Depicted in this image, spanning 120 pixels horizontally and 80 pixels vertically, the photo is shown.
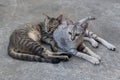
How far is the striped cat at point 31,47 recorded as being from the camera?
2.18 m

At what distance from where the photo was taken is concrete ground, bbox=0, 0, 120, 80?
207 cm

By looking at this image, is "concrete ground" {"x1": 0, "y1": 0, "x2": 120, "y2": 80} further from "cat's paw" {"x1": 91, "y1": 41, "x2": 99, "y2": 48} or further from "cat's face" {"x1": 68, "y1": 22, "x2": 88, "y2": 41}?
"cat's face" {"x1": 68, "y1": 22, "x2": 88, "y2": 41}

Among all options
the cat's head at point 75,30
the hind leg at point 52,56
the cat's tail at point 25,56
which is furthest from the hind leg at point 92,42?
the cat's tail at point 25,56

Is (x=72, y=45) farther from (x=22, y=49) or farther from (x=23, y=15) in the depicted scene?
(x=23, y=15)

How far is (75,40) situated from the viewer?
7.36 ft

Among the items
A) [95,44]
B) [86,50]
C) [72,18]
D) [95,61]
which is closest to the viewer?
[95,61]

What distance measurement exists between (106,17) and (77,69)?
1.14 meters

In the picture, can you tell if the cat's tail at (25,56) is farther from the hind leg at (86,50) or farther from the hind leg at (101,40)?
the hind leg at (101,40)

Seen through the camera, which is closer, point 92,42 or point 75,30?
point 75,30

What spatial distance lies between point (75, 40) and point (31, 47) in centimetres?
41

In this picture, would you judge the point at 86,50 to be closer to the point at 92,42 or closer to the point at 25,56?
the point at 92,42

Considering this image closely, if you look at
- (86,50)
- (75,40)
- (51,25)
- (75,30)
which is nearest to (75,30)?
(75,30)

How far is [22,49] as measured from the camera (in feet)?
7.43

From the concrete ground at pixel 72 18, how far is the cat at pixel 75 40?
57mm
